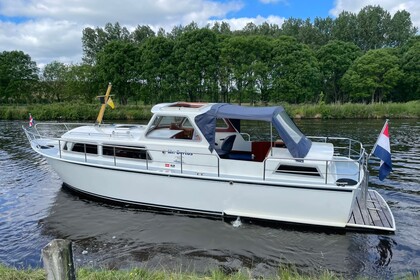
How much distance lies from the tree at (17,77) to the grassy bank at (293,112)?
659 inches

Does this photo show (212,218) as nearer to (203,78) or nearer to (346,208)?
(346,208)

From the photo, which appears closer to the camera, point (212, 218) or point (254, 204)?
point (254, 204)

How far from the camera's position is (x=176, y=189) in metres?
9.77

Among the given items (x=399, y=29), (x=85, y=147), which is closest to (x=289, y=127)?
(x=85, y=147)

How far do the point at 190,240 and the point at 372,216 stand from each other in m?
5.00

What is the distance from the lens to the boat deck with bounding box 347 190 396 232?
852cm

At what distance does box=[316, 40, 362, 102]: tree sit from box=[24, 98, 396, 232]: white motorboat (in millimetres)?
46509

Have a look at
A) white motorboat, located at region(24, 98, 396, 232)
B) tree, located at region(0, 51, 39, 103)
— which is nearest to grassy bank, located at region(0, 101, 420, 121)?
tree, located at region(0, 51, 39, 103)

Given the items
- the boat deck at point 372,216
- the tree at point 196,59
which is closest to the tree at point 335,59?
the tree at point 196,59

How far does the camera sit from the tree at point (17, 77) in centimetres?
5759

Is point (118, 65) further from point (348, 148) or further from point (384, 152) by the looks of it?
point (384, 152)

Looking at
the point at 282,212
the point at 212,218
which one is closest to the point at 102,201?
the point at 212,218

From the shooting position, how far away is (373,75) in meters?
48.9

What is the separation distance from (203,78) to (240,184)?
1552 inches
